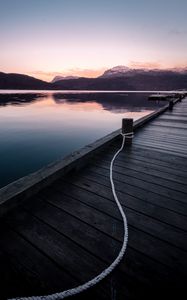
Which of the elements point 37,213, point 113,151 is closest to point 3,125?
point 113,151

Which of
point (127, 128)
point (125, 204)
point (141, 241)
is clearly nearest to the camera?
point (141, 241)

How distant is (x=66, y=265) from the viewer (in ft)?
5.99

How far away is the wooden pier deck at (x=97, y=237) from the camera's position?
168cm

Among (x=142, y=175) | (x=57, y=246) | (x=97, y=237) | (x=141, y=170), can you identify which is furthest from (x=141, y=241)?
(x=141, y=170)

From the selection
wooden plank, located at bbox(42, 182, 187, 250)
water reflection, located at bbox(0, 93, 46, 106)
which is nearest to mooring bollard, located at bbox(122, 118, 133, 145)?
wooden plank, located at bbox(42, 182, 187, 250)

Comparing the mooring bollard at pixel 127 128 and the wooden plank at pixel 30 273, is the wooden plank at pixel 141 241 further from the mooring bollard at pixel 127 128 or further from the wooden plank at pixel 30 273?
the mooring bollard at pixel 127 128

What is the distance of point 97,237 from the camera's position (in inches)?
85.1

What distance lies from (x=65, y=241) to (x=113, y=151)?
3020 millimetres

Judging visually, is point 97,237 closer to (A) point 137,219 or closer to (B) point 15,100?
(A) point 137,219

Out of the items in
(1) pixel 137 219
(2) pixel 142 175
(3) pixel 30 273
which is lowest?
(3) pixel 30 273

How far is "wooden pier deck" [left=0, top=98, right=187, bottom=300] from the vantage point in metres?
1.68

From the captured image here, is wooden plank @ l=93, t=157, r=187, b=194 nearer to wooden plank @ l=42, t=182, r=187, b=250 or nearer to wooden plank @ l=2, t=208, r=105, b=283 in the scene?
wooden plank @ l=42, t=182, r=187, b=250

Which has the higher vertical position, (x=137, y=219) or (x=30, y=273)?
(x=137, y=219)

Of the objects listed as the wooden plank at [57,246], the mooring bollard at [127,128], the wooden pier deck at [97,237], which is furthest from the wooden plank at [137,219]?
the mooring bollard at [127,128]
